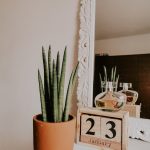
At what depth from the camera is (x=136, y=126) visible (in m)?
0.89

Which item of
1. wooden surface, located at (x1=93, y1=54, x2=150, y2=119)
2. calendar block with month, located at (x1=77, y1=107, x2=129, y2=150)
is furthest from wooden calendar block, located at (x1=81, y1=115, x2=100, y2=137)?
wooden surface, located at (x1=93, y1=54, x2=150, y2=119)

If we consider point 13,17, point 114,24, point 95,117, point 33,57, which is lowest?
point 95,117

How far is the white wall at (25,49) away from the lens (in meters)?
1.10

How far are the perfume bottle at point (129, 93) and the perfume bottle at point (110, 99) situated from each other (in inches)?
0.7

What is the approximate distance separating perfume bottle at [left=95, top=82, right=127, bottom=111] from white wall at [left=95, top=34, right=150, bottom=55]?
157 mm

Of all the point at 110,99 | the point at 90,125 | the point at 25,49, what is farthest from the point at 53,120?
the point at 25,49

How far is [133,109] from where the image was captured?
0.90 metres

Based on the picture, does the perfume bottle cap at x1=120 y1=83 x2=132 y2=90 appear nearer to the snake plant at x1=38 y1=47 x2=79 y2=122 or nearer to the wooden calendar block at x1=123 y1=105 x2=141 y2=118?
the wooden calendar block at x1=123 y1=105 x2=141 y2=118

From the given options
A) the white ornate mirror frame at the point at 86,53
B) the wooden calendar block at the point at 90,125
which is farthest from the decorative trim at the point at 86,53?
the wooden calendar block at the point at 90,125

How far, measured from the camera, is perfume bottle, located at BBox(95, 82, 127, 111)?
0.88 m

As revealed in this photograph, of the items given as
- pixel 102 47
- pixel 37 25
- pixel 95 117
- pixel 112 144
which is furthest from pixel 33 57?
pixel 112 144

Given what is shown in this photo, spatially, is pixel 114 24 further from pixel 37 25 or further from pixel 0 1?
pixel 0 1

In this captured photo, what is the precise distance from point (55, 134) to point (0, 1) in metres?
1.16

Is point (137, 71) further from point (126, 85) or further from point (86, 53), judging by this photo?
point (86, 53)
